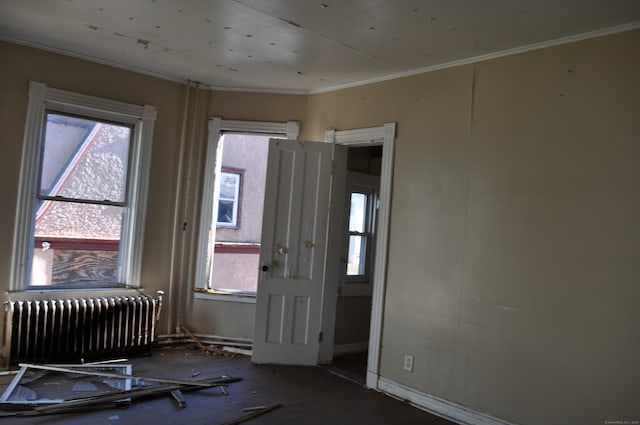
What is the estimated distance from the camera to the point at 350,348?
539cm

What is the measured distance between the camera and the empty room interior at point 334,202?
120 inches

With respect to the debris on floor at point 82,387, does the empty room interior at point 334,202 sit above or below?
above

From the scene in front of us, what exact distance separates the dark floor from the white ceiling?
2.79m

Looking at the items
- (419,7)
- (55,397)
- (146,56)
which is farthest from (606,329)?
(146,56)

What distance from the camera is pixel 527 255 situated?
3316 millimetres

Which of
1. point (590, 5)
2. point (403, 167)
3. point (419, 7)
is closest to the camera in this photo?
point (590, 5)

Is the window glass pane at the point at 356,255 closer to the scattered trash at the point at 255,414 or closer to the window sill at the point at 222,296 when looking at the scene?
the window sill at the point at 222,296

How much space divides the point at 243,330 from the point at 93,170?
88.0 inches

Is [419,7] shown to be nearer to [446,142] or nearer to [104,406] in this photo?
[446,142]

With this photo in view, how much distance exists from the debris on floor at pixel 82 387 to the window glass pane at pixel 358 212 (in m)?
2.22

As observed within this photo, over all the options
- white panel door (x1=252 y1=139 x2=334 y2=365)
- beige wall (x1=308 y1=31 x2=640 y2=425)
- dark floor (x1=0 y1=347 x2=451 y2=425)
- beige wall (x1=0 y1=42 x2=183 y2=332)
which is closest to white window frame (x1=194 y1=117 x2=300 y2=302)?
beige wall (x1=0 y1=42 x2=183 y2=332)

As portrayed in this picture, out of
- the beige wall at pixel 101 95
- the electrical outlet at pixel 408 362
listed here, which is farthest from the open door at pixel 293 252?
the beige wall at pixel 101 95

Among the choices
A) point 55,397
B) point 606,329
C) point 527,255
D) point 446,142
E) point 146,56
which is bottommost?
point 55,397

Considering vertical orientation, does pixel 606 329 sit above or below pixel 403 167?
below
